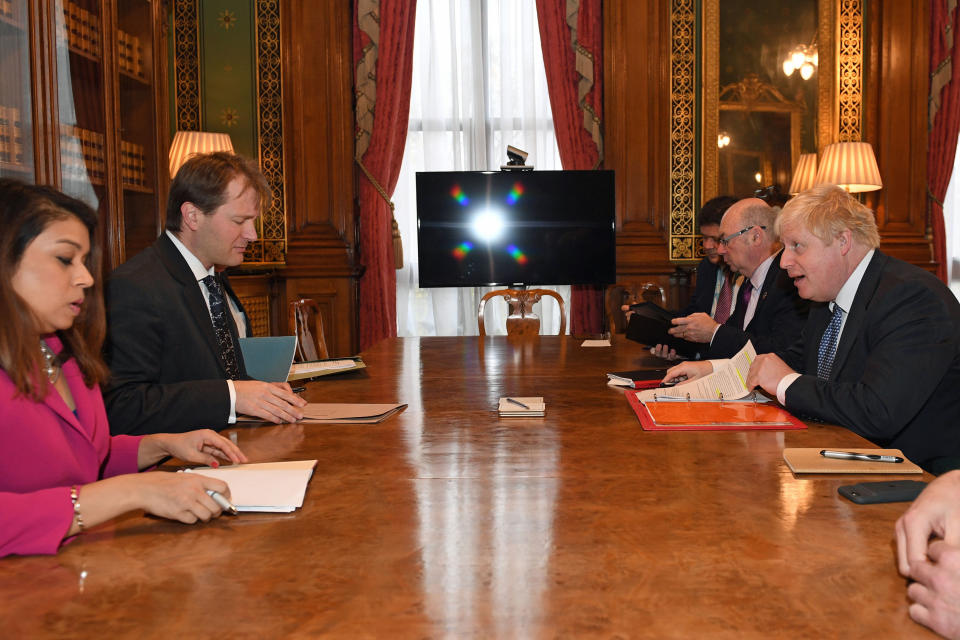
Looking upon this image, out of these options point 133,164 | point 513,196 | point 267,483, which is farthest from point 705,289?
point 267,483

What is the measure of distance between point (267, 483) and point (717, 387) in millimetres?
1375

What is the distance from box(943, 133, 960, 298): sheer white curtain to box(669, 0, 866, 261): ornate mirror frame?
0.88 m

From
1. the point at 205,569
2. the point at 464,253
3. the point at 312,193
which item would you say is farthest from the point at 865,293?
the point at 312,193

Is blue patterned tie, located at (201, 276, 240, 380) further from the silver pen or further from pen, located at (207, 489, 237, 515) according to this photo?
pen, located at (207, 489, 237, 515)

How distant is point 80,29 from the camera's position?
328 cm

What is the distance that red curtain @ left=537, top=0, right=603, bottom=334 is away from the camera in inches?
225

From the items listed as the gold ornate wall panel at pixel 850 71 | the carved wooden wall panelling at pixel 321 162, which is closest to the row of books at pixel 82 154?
the carved wooden wall panelling at pixel 321 162

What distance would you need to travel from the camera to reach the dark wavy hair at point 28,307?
140 cm

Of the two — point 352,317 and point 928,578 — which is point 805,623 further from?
point 352,317

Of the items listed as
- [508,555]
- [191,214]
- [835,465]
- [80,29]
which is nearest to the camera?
[508,555]

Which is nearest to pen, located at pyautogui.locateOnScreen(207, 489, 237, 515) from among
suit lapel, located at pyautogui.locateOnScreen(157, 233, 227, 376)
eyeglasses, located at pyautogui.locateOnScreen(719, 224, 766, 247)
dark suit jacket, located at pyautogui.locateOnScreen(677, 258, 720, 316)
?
suit lapel, located at pyautogui.locateOnScreen(157, 233, 227, 376)

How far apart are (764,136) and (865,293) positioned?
12.7 ft

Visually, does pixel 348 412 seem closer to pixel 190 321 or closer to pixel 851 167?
pixel 190 321

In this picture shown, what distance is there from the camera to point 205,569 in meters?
1.12
